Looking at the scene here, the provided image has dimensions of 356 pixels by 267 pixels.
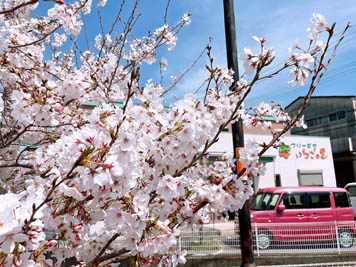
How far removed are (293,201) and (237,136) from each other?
240 inches

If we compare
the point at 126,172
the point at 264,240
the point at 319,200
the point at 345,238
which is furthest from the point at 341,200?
the point at 126,172

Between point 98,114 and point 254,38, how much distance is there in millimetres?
1324

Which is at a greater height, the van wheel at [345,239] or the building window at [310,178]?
the building window at [310,178]

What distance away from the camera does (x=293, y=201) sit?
842 centimetres

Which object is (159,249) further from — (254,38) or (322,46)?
(322,46)

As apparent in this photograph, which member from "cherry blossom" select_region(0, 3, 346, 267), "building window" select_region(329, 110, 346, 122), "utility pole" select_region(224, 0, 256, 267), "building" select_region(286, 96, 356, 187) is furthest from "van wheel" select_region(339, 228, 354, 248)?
Result: "building window" select_region(329, 110, 346, 122)

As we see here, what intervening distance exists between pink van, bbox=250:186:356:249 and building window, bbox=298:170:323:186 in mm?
9607

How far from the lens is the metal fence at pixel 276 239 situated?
6418 millimetres

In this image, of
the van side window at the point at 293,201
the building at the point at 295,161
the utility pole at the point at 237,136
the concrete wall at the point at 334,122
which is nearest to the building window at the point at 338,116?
the concrete wall at the point at 334,122

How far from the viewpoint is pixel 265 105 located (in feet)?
10.9

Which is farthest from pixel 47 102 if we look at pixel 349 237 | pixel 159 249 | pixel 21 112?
pixel 349 237

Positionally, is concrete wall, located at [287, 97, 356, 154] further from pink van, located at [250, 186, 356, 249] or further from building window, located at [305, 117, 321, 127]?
pink van, located at [250, 186, 356, 249]

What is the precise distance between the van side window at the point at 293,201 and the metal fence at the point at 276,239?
125 cm

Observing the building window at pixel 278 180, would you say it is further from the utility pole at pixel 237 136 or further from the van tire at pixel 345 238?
the utility pole at pixel 237 136
